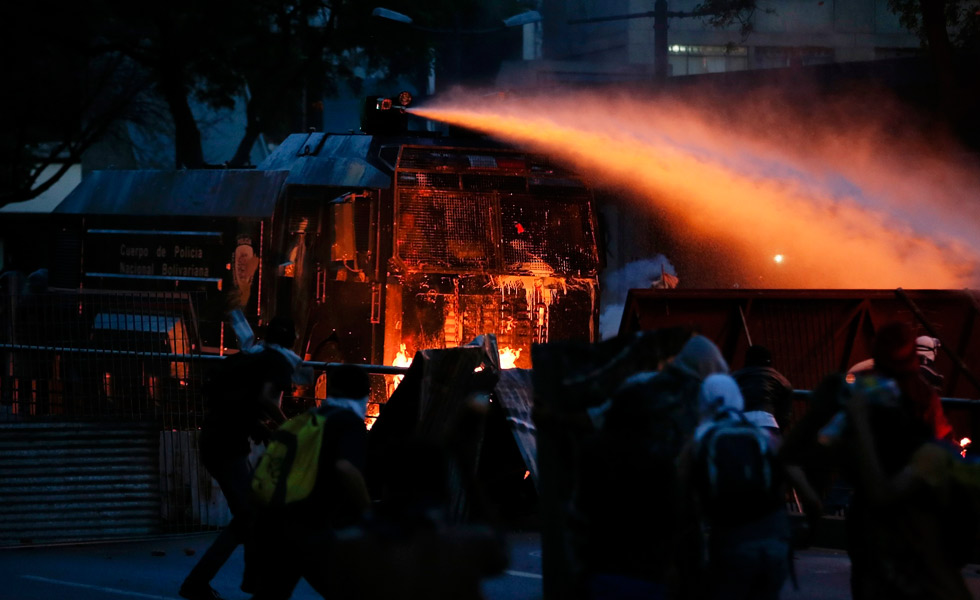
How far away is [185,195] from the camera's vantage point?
13.8m

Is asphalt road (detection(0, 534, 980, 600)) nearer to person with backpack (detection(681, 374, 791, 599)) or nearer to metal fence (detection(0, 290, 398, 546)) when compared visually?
metal fence (detection(0, 290, 398, 546))

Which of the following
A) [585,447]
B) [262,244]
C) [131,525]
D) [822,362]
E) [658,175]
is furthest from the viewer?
[658,175]

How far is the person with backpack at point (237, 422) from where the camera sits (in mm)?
7520

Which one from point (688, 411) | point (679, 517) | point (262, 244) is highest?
point (262, 244)

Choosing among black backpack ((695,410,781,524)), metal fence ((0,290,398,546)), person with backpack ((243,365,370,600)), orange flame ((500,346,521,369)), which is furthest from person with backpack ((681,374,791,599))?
orange flame ((500,346,521,369))

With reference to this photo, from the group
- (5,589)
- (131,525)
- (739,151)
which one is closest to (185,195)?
(131,525)

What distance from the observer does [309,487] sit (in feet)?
19.3

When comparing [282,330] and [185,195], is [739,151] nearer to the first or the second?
[185,195]

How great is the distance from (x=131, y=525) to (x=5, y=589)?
1.91 m

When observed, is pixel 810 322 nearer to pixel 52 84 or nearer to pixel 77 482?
pixel 77 482

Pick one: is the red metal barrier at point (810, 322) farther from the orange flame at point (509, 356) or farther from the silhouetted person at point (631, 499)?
the silhouetted person at point (631, 499)

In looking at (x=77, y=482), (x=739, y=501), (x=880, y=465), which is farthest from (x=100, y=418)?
(x=880, y=465)

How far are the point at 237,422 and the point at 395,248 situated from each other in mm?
4855

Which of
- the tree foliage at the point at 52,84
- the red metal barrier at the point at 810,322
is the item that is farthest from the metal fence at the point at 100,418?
the tree foliage at the point at 52,84
